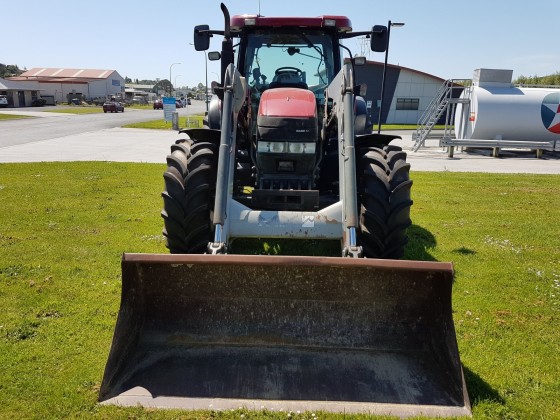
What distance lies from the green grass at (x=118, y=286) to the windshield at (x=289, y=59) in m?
2.07

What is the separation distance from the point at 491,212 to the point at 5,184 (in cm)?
961

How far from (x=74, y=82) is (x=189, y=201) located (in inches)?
3120

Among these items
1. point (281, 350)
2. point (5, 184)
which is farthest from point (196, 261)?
point (5, 184)

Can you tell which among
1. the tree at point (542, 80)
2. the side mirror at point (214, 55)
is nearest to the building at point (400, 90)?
the tree at point (542, 80)

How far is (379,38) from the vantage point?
5363 mm

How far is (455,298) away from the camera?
180 inches

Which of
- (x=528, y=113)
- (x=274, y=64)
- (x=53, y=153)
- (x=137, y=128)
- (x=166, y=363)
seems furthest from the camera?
→ (x=137, y=128)

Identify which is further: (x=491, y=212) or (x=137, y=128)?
(x=137, y=128)

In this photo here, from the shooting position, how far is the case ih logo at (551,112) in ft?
60.8

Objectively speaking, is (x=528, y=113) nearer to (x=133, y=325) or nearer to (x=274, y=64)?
(x=274, y=64)

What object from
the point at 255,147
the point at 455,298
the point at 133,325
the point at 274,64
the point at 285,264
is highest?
the point at 274,64

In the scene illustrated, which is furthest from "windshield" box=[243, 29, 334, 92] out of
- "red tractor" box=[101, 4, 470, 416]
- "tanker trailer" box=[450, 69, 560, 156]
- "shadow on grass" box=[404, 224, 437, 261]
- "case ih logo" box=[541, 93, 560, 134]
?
"case ih logo" box=[541, 93, 560, 134]

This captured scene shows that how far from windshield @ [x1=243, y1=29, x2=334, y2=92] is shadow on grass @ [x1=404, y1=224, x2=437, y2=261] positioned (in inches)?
91.4

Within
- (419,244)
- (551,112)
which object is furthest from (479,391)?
(551,112)
